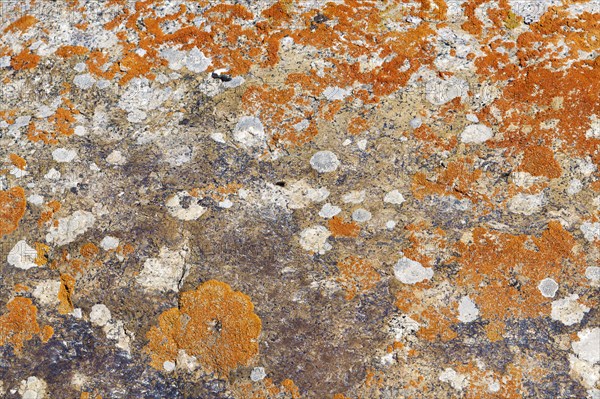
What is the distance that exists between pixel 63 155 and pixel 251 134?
5.83ft

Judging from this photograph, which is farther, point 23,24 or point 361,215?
point 23,24

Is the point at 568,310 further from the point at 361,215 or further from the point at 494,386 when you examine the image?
the point at 361,215

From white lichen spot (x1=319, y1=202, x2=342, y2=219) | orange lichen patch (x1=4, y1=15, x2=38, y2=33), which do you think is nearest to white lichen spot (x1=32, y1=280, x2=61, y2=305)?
white lichen spot (x1=319, y1=202, x2=342, y2=219)

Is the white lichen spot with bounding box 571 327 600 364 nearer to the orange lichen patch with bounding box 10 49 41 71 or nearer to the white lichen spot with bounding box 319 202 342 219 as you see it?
the white lichen spot with bounding box 319 202 342 219

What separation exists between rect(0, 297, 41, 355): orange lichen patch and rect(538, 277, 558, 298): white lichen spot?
402 cm

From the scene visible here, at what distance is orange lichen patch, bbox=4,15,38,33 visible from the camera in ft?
21.1

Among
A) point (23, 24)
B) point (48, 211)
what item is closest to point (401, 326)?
point (48, 211)

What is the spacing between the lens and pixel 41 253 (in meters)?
5.04

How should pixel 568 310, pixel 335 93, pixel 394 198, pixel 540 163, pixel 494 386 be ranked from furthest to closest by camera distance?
pixel 335 93
pixel 394 198
pixel 540 163
pixel 568 310
pixel 494 386

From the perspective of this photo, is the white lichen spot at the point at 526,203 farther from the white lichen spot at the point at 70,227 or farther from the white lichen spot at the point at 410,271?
the white lichen spot at the point at 70,227

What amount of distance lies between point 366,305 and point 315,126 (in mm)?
1761

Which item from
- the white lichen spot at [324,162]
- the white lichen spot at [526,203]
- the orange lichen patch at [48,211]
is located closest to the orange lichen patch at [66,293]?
the orange lichen patch at [48,211]

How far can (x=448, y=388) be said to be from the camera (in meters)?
4.32

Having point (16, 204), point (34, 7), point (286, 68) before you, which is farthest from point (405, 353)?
point (34, 7)
